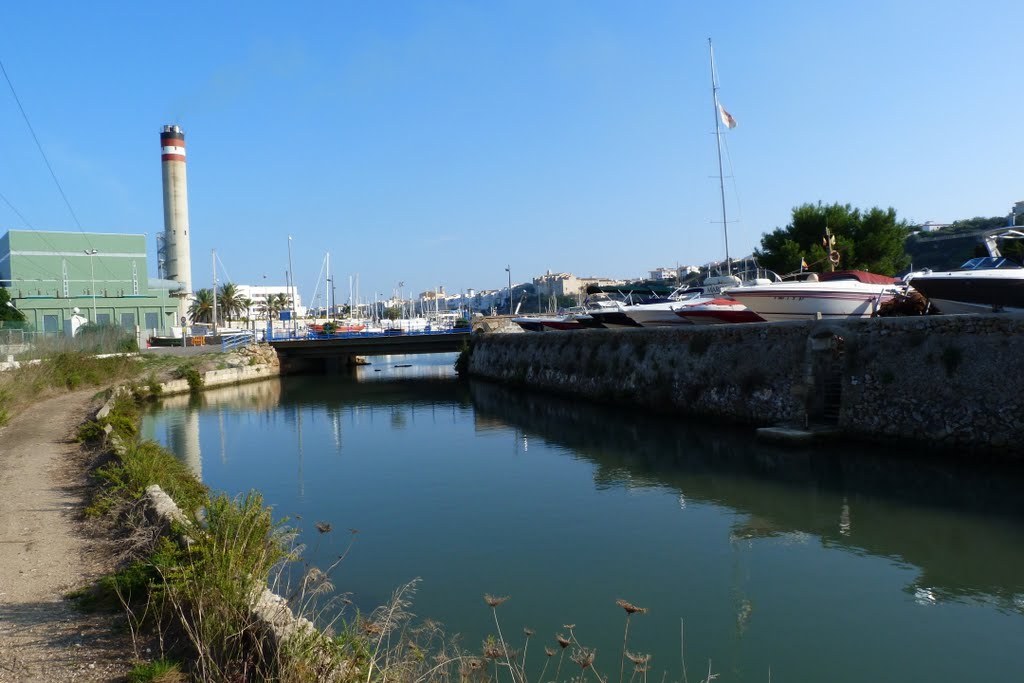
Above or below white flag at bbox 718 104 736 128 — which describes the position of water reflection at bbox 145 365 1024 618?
below

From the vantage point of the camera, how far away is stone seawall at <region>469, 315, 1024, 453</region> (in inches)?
610

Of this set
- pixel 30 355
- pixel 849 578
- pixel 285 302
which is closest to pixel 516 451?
pixel 849 578

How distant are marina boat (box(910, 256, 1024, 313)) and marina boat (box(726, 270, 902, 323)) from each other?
3.41 metres

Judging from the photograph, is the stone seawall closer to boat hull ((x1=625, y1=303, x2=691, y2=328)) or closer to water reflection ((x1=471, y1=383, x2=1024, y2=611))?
water reflection ((x1=471, y1=383, x2=1024, y2=611))

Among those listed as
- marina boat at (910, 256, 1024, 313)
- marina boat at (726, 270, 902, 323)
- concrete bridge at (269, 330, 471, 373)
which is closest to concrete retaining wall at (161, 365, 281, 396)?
concrete bridge at (269, 330, 471, 373)

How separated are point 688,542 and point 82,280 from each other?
64.6 metres

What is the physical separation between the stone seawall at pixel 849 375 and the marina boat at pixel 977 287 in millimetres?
1509

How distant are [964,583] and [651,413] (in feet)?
51.6

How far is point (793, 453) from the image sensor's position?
1723 cm

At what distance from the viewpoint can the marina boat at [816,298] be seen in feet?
73.1

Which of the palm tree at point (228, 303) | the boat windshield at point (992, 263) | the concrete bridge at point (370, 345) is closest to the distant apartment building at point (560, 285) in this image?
the palm tree at point (228, 303)

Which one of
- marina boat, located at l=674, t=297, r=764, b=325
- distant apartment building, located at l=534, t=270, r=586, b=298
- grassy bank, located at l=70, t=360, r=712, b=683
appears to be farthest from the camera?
distant apartment building, located at l=534, t=270, r=586, b=298

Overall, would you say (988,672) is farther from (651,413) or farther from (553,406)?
(553,406)

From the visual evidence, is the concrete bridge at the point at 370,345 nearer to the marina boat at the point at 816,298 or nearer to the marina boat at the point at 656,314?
the marina boat at the point at 656,314
